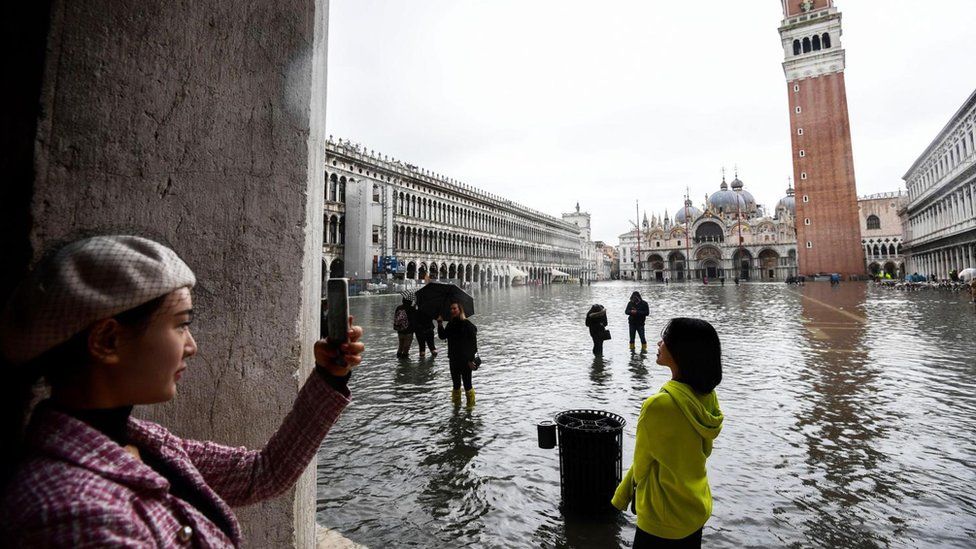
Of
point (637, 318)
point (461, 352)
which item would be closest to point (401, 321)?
point (461, 352)

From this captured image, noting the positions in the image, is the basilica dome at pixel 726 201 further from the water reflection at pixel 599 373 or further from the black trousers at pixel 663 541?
the black trousers at pixel 663 541

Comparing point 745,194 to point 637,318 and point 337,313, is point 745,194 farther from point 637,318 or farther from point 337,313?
point 337,313

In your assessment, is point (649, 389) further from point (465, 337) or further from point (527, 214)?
point (527, 214)

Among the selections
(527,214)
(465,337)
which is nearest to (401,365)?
(465,337)

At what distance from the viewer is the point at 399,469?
3930 mm

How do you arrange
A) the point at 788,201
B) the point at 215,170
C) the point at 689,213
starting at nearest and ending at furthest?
the point at 215,170 < the point at 689,213 < the point at 788,201

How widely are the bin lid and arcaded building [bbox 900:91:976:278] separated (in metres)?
38.6

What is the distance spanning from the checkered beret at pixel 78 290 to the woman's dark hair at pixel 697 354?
189 centimetres

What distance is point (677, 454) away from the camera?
6.53 feet

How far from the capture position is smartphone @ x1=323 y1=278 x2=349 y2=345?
1224 millimetres

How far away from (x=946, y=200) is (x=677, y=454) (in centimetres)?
4794

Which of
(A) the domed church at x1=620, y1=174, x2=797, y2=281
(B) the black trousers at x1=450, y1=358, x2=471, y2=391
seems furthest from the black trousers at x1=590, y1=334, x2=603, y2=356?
(A) the domed church at x1=620, y1=174, x2=797, y2=281

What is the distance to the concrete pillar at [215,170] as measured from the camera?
1431 millimetres

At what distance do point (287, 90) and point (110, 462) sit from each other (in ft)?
5.72
